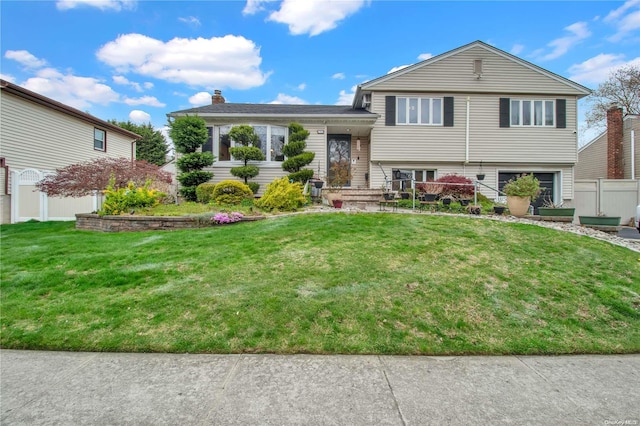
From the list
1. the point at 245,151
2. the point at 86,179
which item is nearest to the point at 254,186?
the point at 245,151

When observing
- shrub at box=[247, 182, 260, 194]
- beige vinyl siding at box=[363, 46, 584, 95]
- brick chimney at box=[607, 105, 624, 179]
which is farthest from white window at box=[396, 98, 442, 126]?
brick chimney at box=[607, 105, 624, 179]

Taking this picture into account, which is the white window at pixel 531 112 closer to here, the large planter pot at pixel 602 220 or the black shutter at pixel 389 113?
the black shutter at pixel 389 113

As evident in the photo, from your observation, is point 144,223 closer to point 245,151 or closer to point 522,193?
point 245,151

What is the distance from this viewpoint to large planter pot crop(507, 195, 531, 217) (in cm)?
941

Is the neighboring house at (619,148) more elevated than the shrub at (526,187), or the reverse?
the neighboring house at (619,148)

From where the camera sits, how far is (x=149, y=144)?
3123cm

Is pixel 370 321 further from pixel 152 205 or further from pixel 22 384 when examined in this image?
pixel 152 205

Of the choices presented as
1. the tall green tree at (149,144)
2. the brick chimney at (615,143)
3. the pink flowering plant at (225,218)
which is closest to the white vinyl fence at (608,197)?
the brick chimney at (615,143)

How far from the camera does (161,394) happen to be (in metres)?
2.40

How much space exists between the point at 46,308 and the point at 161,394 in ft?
8.60

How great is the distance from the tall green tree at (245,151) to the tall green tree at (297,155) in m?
1.14

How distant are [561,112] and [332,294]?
16.6m

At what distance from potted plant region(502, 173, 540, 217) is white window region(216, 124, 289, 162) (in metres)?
9.04

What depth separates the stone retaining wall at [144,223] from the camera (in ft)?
27.6
